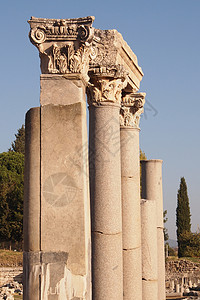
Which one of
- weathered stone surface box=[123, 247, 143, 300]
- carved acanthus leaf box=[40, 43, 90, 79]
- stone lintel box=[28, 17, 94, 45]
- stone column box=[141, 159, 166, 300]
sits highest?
stone lintel box=[28, 17, 94, 45]

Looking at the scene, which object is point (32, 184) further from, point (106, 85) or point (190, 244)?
point (190, 244)

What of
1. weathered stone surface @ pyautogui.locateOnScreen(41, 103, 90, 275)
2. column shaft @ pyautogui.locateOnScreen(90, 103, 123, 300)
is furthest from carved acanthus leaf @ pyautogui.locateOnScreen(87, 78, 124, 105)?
weathered stone surface @ pyautogui.locateOnScreen(41, 103, 90, 275)

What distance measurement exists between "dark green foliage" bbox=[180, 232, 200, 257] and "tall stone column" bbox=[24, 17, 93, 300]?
53.1m

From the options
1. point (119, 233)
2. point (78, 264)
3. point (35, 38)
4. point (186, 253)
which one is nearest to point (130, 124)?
point (119, 233)

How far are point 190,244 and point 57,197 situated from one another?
54.4 meters

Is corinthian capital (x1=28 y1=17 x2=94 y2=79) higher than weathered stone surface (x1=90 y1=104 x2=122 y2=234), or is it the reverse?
corinthian capital (x1=28 y1=17 x2=94 y2=79)

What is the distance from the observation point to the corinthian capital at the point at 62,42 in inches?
304

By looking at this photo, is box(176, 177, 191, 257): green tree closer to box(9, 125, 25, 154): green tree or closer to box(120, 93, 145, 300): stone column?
box(9, 125, 25, 154): green tree

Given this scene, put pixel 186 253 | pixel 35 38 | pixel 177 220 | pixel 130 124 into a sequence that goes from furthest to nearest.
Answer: pixel 177 220, pixel 186 253, pixel 130 124, pixel 35 38

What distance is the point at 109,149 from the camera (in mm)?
11094

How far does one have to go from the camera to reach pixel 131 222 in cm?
1365

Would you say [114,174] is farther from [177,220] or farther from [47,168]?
[177,220]

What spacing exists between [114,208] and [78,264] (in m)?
4.04

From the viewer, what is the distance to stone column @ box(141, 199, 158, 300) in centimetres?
1514
